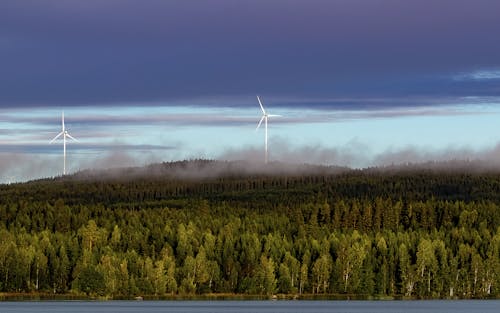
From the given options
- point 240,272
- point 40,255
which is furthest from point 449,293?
point 40,255

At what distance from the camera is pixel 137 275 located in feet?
609

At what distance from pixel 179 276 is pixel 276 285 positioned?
1472cm
